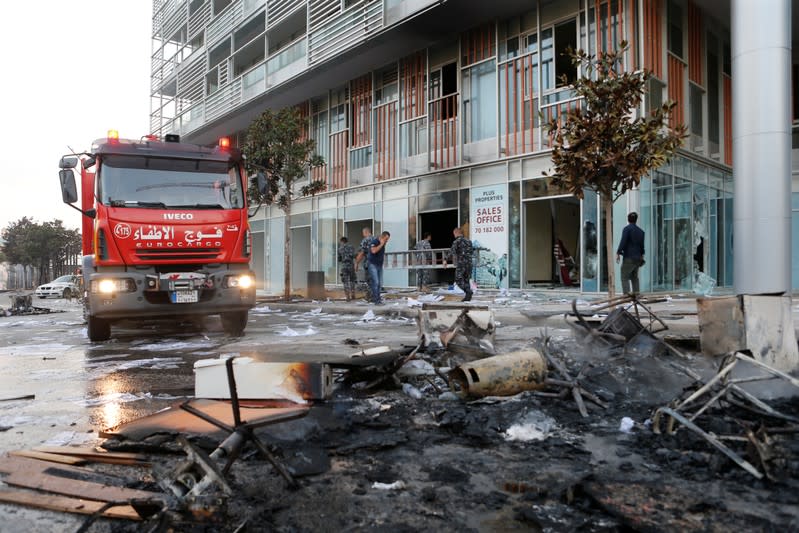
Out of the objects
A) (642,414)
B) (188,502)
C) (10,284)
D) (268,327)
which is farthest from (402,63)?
(10,284)

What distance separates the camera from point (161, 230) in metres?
7.36

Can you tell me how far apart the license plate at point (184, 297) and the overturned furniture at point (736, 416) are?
611cm

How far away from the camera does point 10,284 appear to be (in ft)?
178

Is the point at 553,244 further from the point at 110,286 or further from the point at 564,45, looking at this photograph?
the point at 110,286

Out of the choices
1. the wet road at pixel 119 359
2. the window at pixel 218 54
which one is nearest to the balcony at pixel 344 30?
the window at pixel 218 54

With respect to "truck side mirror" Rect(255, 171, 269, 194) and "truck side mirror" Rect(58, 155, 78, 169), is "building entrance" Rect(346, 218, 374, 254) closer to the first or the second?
"truck side mirror" Rect(255, 171, 269, 194)

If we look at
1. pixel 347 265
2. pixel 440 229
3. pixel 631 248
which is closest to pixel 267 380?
pixel 631 248

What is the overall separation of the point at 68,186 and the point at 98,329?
215 centimetres

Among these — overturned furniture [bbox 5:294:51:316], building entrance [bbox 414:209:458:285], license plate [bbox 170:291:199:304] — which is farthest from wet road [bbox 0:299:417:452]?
building entrance [bbox 414:209:458:285]

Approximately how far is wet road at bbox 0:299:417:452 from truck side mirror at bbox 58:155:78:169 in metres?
2.51

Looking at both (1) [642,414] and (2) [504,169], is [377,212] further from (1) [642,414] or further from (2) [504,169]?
(1) [642,414]

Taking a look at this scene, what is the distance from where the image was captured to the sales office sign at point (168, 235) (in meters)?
7.23

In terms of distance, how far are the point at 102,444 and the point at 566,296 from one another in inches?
483

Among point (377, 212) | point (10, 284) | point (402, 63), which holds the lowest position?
point (10, 284)
